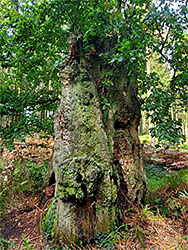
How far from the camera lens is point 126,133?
337 cm

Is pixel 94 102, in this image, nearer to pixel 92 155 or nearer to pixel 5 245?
pixel 92 155

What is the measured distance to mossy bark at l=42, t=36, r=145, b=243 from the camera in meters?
2.38

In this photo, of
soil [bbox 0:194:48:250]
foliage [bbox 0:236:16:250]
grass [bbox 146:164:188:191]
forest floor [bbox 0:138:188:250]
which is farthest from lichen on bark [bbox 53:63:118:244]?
grass [bbox 146:164:188:191]

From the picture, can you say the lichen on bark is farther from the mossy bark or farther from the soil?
the soil

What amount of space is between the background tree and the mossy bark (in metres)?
0.01

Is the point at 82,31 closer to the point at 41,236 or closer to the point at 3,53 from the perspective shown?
the point at 3,53

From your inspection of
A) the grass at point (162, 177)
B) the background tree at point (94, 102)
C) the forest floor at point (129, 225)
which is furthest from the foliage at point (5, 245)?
the grass at point (162, 177)

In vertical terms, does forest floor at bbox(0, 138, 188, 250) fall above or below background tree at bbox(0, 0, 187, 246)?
below

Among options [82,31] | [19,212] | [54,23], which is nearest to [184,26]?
[82,31]

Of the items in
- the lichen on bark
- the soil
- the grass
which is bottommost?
the soil

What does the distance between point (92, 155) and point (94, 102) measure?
0.96 metres

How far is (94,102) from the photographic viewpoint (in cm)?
304

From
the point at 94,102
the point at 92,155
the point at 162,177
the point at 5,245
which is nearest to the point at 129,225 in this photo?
the point at 92,155

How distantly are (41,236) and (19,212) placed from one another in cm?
123
